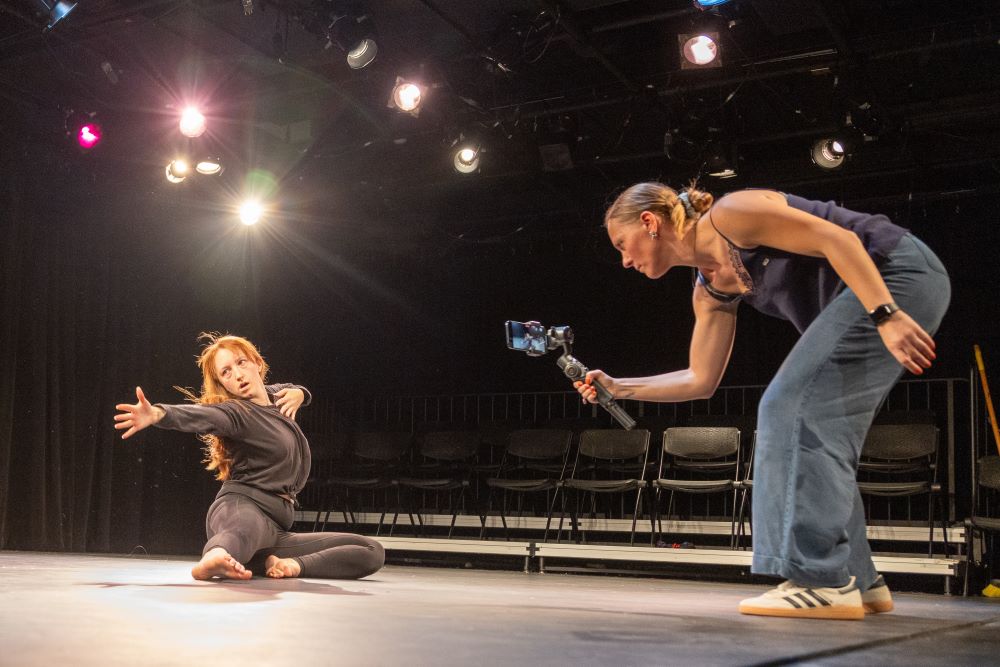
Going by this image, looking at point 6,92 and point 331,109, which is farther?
point 331,109

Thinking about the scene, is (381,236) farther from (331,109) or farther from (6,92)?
(6,92)

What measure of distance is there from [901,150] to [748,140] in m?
1.14

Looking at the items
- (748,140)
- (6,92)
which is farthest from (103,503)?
(748,140)

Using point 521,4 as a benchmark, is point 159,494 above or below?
below

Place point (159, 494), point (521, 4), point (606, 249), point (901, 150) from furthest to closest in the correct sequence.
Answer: point (606, 249) < point (159, 494) < point (901, 150) < point (521, 4)

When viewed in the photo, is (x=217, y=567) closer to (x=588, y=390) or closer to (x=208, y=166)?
(x=588, y=390)

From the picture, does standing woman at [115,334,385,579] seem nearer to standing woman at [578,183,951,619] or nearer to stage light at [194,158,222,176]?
standing woman at [578,183,951,619]

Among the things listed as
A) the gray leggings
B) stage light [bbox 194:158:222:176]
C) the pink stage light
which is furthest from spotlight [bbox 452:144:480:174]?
the gray leggings

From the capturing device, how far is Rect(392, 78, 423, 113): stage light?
266 inches

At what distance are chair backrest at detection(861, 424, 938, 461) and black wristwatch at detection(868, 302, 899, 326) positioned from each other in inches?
198

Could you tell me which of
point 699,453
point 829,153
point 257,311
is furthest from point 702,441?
point 257,311

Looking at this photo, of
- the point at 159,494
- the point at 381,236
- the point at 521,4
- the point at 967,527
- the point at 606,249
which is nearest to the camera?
the point at 967,527

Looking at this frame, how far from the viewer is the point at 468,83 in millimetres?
7711

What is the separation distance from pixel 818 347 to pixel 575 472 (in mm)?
5762
